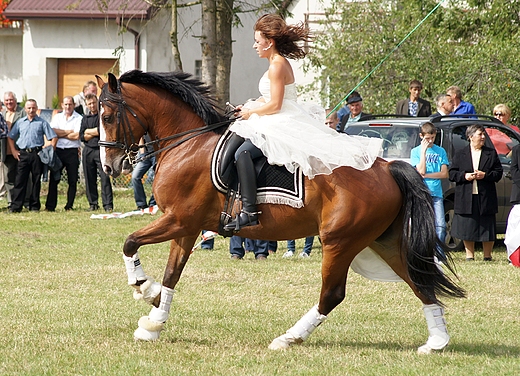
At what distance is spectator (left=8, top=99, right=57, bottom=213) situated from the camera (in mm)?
17969

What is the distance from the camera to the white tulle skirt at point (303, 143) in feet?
22.9

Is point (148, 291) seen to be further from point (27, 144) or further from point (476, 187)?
point (27, 144)

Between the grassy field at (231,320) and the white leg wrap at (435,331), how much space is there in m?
0.09

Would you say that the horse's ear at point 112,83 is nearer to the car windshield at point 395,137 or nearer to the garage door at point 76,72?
the car windshield at point 395,137

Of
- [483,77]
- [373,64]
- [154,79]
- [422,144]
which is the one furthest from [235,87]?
[154,79]

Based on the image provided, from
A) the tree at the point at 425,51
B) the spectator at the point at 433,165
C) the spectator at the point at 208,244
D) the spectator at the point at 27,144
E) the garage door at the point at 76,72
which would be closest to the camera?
the spectator at the point at 433,165

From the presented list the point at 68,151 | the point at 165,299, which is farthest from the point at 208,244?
the point at 165,299

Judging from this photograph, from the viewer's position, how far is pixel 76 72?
93.8 feet

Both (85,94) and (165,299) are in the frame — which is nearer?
(165,299)

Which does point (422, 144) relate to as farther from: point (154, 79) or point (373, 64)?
point (373, 64)

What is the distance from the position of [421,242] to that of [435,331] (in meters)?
0.73

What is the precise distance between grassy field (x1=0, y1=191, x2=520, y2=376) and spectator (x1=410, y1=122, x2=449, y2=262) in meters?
0.84

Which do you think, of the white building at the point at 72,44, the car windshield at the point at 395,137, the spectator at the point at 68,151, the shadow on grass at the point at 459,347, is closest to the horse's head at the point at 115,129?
the shadow on grass at the point at 459,347

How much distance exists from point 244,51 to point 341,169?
25.3 meters
